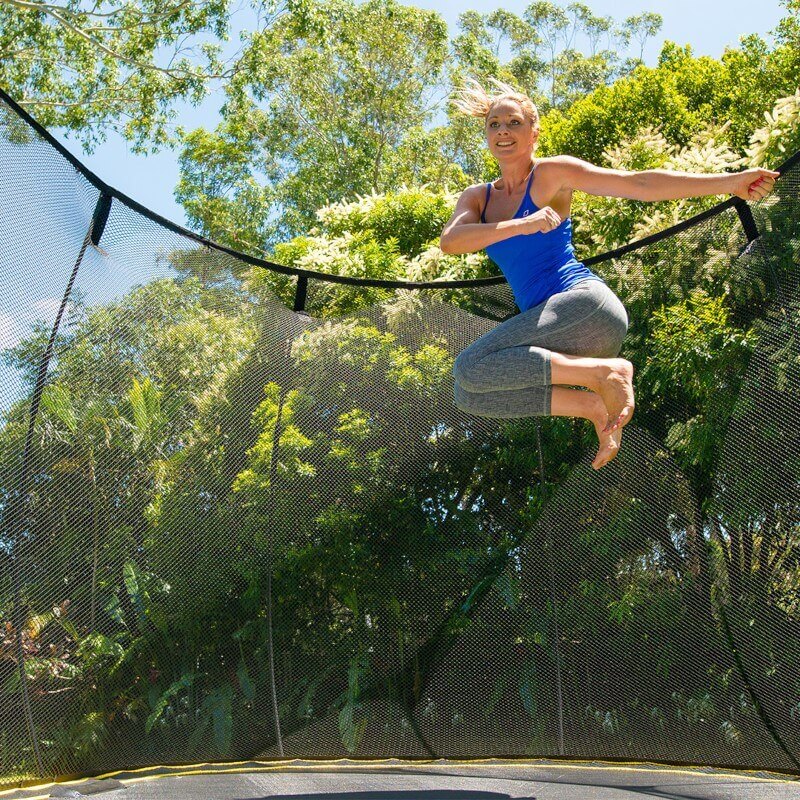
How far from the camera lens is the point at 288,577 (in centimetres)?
307

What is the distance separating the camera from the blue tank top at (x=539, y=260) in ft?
7.56

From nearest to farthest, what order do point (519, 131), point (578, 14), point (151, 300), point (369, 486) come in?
point (519, 131) → point (151, 300) → point (369, 486) → point (578, 14)

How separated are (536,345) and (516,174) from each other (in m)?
0.47

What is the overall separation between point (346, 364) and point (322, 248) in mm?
1637

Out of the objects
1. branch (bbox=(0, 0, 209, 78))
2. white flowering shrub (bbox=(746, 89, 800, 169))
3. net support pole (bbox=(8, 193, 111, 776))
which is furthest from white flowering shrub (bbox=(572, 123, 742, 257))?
branch (bbox=(0, 0, 209, 78))

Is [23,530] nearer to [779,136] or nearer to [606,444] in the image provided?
[606,444]

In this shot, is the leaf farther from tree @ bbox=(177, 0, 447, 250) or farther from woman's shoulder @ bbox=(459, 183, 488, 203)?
tree @ bbox=(177, 0, 447, 250)

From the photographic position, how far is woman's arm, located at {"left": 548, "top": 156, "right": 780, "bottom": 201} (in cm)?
218

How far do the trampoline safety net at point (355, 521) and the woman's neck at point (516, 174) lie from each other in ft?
2.44

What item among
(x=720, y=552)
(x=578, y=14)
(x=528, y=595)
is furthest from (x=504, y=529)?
(x=578, y=14)

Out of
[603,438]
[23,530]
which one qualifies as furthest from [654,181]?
[23,530]

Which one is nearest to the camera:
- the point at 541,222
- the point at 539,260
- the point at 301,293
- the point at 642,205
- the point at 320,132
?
the point at 541,222

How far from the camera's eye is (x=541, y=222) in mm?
2074

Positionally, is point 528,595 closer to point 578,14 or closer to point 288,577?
point 288,577
